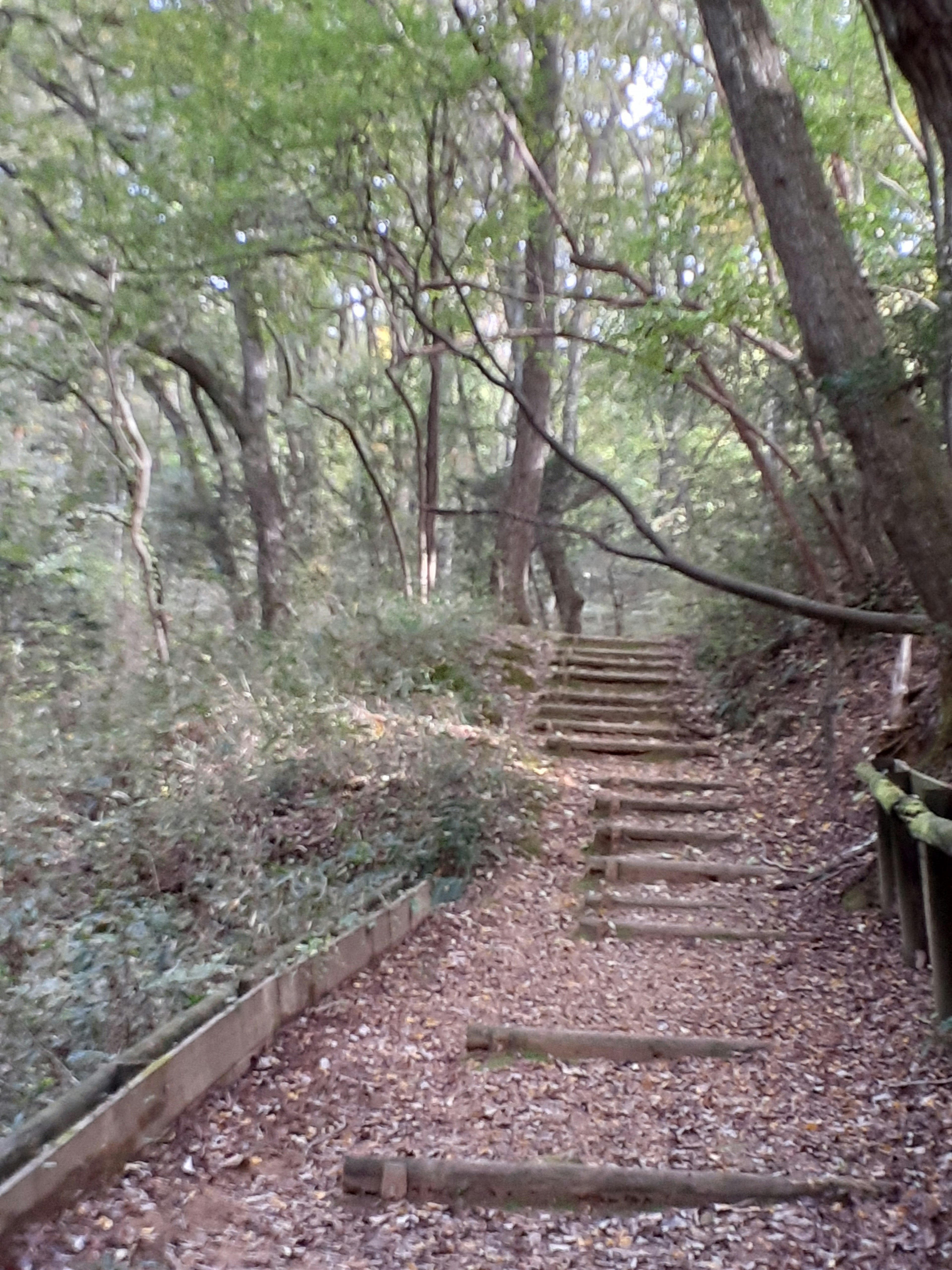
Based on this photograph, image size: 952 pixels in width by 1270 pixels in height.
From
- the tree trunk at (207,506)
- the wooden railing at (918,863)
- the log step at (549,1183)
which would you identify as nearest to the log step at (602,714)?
the wooden railing at (918,863)

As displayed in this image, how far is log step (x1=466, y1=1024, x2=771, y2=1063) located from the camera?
4.21 metres

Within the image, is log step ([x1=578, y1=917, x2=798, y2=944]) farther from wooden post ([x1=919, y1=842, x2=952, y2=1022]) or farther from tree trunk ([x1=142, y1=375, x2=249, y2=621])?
tree trunk ([x1=142, y1=375, x2=249, y2=621])

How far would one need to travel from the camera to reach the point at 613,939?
5.78 meters

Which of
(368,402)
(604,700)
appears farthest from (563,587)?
(604,700)

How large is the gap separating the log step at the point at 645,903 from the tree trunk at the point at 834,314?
2.42m

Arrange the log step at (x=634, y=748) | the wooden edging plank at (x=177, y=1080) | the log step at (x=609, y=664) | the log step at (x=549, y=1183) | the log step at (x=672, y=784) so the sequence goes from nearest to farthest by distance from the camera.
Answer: the wooden edging plank at (x=177, y=1080), the log step at (x=549, y=1183), the log step at (x=672, y=784), the log step at (x=634, y=748), the log step at (x=609, y=664)

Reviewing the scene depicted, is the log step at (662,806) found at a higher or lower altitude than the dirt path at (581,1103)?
higher

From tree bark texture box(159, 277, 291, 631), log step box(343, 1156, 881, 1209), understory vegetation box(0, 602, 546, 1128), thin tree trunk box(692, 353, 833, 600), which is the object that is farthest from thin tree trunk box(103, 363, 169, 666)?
log step box(343, 1156, 881, 1209)

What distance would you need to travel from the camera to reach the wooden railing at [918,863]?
3.82 m

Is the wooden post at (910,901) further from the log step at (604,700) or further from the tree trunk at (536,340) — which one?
the log step at (604,700)

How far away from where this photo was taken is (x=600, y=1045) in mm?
4305

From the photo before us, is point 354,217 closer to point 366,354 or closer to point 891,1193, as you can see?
point 366,354

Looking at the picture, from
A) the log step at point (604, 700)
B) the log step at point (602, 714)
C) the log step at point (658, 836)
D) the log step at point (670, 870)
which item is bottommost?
the log step at point (670, 870)

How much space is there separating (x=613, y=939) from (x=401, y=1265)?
3112 millimetres
